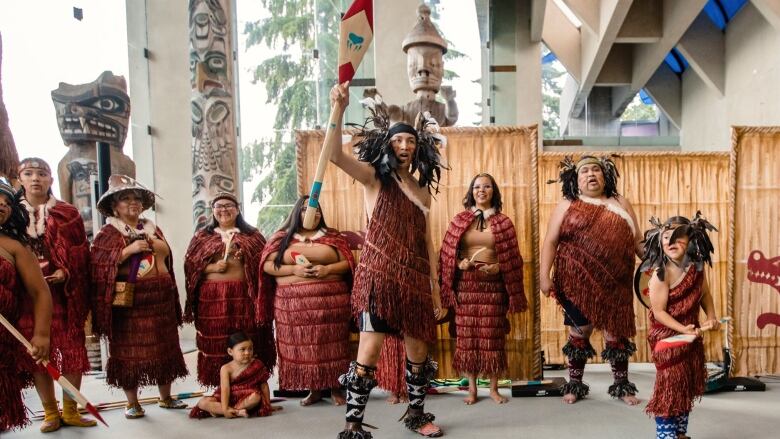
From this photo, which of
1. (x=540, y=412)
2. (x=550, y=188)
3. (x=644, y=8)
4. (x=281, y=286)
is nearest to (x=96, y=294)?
(x=281, y=286)

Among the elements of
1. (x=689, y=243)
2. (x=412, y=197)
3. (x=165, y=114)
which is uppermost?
(x=165, y=114)

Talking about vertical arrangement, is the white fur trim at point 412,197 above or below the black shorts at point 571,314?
above

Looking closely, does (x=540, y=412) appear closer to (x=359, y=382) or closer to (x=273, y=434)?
(x=359, y=382)

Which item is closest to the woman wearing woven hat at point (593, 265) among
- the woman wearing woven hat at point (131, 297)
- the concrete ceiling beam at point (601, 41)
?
the woman wearing woven hat at point (131, 297)

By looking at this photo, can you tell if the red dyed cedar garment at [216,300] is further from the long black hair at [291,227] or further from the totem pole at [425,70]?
the totem pole at [425,70]

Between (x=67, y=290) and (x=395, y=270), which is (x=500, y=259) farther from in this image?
(x=67, y=290)

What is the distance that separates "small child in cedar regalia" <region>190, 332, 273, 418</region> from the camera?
3223 millimetres

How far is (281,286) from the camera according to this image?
335 cm

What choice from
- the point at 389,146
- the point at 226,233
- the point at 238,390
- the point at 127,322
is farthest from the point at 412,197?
the point at 127,322

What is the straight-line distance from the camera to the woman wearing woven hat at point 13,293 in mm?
2443

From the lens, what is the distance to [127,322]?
319 cm

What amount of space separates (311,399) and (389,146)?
6.15 feet

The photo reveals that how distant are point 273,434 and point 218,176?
3.06m

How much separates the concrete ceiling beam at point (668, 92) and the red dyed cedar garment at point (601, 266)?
868cm
